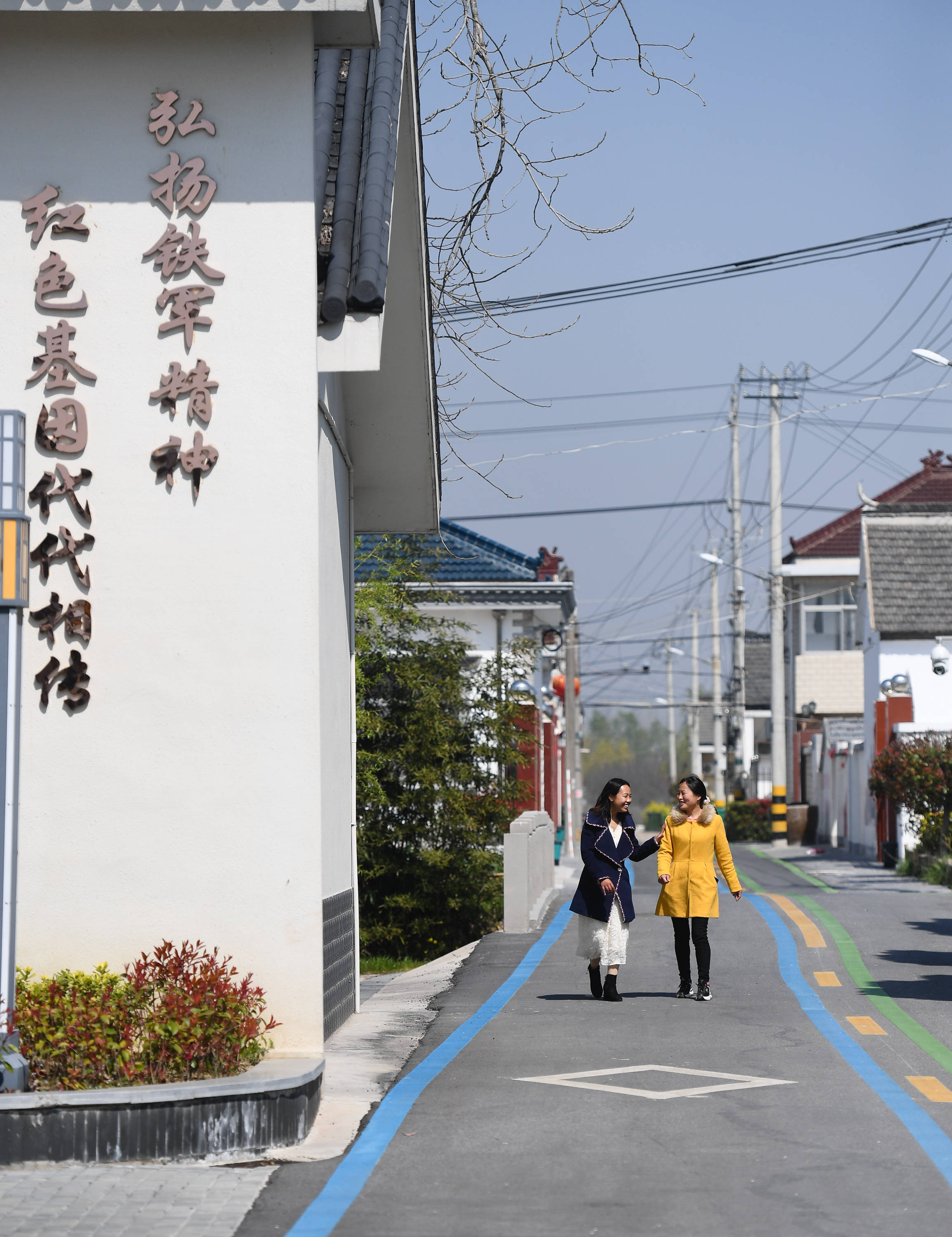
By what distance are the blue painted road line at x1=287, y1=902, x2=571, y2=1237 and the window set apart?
45.1 metres

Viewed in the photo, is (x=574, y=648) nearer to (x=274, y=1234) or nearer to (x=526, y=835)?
(x=526, y=835)

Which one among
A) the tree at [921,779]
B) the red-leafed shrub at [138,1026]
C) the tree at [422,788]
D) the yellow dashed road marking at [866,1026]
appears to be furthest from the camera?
the tree at [921,779]

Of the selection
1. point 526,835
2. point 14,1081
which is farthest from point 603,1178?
point 526,835

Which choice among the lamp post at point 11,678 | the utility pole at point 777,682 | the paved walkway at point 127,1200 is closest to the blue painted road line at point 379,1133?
the paved walkway at point 127,1200

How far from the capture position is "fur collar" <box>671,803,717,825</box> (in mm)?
11898

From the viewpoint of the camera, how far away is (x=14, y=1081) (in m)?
6.68

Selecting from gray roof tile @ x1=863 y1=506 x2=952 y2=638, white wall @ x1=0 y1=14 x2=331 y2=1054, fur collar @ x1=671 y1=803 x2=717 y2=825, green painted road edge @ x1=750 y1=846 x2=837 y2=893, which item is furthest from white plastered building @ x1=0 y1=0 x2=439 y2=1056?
gray roof tile @ x1=863 y1=506 x2=952 y2=638

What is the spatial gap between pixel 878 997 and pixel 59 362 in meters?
7.51

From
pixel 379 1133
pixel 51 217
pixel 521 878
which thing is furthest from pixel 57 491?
pixel 521 878

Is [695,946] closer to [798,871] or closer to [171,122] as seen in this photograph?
[171,122]

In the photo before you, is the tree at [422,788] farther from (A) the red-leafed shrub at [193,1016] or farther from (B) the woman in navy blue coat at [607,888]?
(A) the red-leafed shrub at [193,1016]

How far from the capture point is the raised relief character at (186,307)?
26.4 ft

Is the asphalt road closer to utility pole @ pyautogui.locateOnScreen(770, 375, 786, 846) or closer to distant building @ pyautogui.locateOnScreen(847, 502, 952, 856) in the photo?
distant building @ pyautogui.locateOnScreen(847, 502, 952, 856)

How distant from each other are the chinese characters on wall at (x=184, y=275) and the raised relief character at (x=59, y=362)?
428 mm
